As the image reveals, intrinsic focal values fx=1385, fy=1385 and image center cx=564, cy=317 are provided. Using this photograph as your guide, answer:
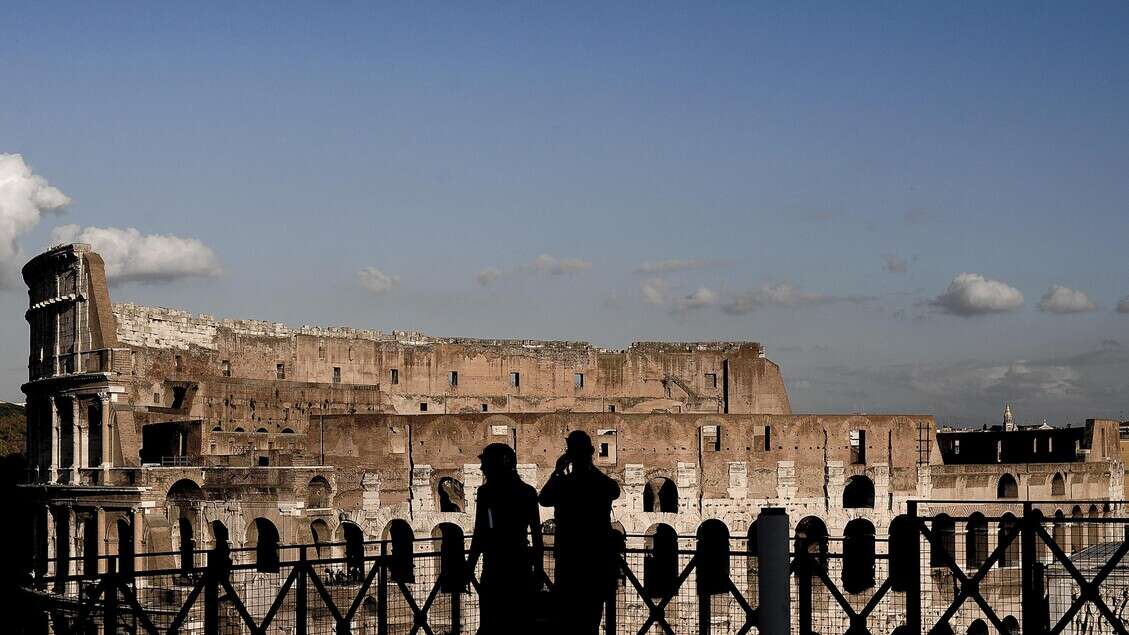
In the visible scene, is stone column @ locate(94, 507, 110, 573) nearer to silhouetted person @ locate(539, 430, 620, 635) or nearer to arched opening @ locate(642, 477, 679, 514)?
arched opening @ locate(642, 477, 679, 514)

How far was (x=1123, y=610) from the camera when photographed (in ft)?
75.3

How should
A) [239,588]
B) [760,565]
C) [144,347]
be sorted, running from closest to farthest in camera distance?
[760,565] → [239,588] → [144,347]

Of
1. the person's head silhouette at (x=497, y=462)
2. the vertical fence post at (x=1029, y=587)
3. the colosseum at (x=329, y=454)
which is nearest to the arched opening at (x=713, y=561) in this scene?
the person's head silhouette at (x=497, y=462)

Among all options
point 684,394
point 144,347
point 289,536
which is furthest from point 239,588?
point 684,394

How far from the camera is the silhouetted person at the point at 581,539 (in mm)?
9984

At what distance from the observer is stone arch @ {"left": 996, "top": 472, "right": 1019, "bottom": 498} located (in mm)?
35062

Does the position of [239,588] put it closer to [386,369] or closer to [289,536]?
[289,536]

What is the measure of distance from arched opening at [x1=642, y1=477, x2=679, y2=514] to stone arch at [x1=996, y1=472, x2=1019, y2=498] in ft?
27.4

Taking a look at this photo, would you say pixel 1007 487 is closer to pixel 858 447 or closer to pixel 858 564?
pixel 858 447

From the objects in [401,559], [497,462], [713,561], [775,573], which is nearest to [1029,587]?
[713,561]

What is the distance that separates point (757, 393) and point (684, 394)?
2.42 meters

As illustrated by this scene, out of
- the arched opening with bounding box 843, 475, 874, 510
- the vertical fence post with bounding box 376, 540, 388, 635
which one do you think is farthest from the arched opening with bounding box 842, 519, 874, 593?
the arched opening with bounding box 843, 475, 874, 510

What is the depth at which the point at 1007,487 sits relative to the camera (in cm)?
3534

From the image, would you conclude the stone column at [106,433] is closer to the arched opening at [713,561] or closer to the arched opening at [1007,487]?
the arched opening at [1007,487]
